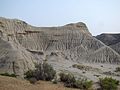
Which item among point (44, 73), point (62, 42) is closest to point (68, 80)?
point (44, 73)

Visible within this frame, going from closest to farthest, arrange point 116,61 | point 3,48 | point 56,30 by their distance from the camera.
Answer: point 3,48, point 116,61, point 56,30

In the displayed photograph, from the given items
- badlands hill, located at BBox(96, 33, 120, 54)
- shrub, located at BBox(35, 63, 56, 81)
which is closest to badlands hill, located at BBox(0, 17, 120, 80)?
badlands hill, located at BBox(96, 33, 120, 54)

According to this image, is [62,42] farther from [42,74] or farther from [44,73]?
[42,74]

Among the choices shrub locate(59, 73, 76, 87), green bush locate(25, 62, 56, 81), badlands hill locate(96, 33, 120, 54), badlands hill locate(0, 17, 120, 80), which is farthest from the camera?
badlands hill locate(96, 33, 120, 54)

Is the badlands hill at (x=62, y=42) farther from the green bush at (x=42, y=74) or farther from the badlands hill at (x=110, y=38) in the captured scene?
the green bush at (x=42, y=74)

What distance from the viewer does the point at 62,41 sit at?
87.9 meters

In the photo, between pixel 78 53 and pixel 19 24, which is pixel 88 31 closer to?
pixel 78 53

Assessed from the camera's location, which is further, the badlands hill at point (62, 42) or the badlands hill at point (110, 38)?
the badlands hill at point (110, 38)

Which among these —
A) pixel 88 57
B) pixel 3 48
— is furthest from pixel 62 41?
pixel 3 48

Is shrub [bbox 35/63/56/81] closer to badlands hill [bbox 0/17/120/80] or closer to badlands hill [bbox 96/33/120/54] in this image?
badlands hill [bbox 0/17/120/80]

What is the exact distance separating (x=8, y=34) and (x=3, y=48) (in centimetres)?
2363

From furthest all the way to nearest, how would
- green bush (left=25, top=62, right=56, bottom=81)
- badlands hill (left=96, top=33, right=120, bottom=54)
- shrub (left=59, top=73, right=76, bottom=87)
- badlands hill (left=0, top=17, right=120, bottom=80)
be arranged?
badlands hill (left=96, top=33, right=120, bottom=54), badlands hill (left=0, top=17, right=120, bottom=80), green bush (left=25, top=62, right=56, bottom=81), shrub (left=59, top=73, right=76, bottom=87)

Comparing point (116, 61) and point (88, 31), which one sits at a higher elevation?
point (88, 31)

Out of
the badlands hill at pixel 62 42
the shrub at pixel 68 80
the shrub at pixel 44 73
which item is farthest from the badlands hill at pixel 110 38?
the shrub at pixel 68 80
